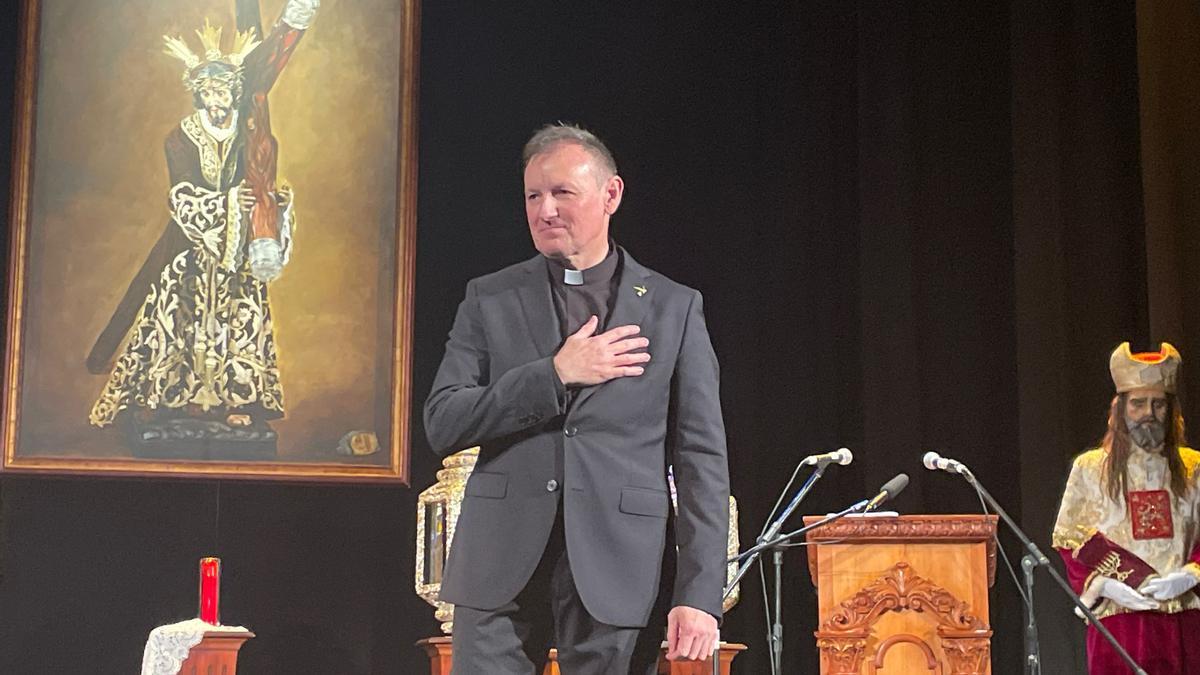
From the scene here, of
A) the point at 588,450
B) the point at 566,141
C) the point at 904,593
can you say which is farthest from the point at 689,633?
the point at 904,593

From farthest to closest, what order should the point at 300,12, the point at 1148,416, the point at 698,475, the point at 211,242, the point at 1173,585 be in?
the point at 300,12 → the point at 211,242 → the point at 1148,416 → the point at 1173,585 → the point at 698,475

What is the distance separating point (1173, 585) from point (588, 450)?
2841mm

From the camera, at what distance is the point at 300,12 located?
19.6ft

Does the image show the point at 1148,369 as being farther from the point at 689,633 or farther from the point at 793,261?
the point at 689,633

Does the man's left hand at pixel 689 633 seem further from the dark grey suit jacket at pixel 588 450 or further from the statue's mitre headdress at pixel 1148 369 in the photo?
the statue's mitre headdress at pixel 1148 369

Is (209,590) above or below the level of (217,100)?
below

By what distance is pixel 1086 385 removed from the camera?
18.2 ft

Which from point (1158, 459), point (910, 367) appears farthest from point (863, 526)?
point (910, 367)

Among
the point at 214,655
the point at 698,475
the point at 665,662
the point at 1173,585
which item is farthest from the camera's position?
the point at 665,662

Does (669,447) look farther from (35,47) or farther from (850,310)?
(35,47)

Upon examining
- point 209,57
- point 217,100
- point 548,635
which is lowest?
point 548,635

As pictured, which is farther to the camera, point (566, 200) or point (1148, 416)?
point (1148, 416)

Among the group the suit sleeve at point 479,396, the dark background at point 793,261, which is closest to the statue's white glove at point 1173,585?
the dark background at point 793,261

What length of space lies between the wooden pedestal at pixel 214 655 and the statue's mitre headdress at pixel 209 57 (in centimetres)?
212
